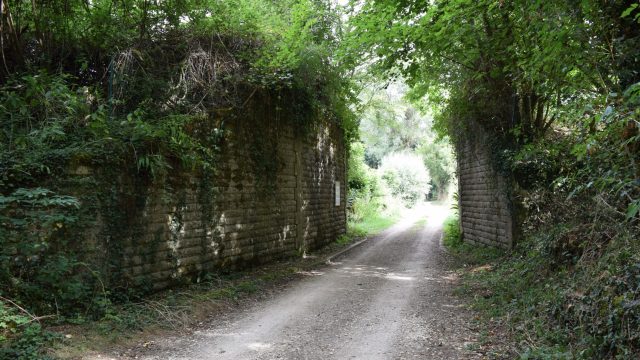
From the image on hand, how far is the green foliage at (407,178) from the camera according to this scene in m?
37.1

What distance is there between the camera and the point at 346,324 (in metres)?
6.06

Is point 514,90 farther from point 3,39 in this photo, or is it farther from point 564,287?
point 3,39

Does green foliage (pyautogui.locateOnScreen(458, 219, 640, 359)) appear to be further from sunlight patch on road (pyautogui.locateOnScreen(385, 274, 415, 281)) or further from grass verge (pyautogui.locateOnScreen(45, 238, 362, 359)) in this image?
grass verge (pyautogui.locateOnScreen(45, 238, 362, 359))

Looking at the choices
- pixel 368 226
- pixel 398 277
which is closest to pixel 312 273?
pixel 398 277

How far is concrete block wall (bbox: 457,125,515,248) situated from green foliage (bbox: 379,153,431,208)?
21883 mm

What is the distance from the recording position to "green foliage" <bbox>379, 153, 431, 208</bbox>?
37094 mm

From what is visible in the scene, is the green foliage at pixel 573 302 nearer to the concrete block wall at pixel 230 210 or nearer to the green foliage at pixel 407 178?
the concrete block wall at pixel 230 210

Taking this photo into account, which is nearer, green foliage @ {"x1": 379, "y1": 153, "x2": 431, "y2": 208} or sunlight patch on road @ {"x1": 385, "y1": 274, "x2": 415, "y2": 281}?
sunlight patch on road @ {"x1": 385, "y1": 274, "x2": 415, "y2": 281}

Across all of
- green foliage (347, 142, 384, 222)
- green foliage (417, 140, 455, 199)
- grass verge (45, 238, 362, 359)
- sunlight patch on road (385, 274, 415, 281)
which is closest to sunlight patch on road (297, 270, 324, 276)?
grass verge (45, 238, 362, 359)

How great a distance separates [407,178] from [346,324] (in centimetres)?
3445

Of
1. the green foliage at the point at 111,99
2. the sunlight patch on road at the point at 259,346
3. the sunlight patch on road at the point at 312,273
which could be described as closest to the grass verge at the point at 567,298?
the sunlight patch on road at the point at 259,346

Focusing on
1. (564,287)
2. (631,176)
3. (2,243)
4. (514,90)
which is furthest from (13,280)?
(514,90)

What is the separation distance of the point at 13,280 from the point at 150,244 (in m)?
2.09

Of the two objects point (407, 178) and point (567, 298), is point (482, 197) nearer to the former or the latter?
point (567, 298)
